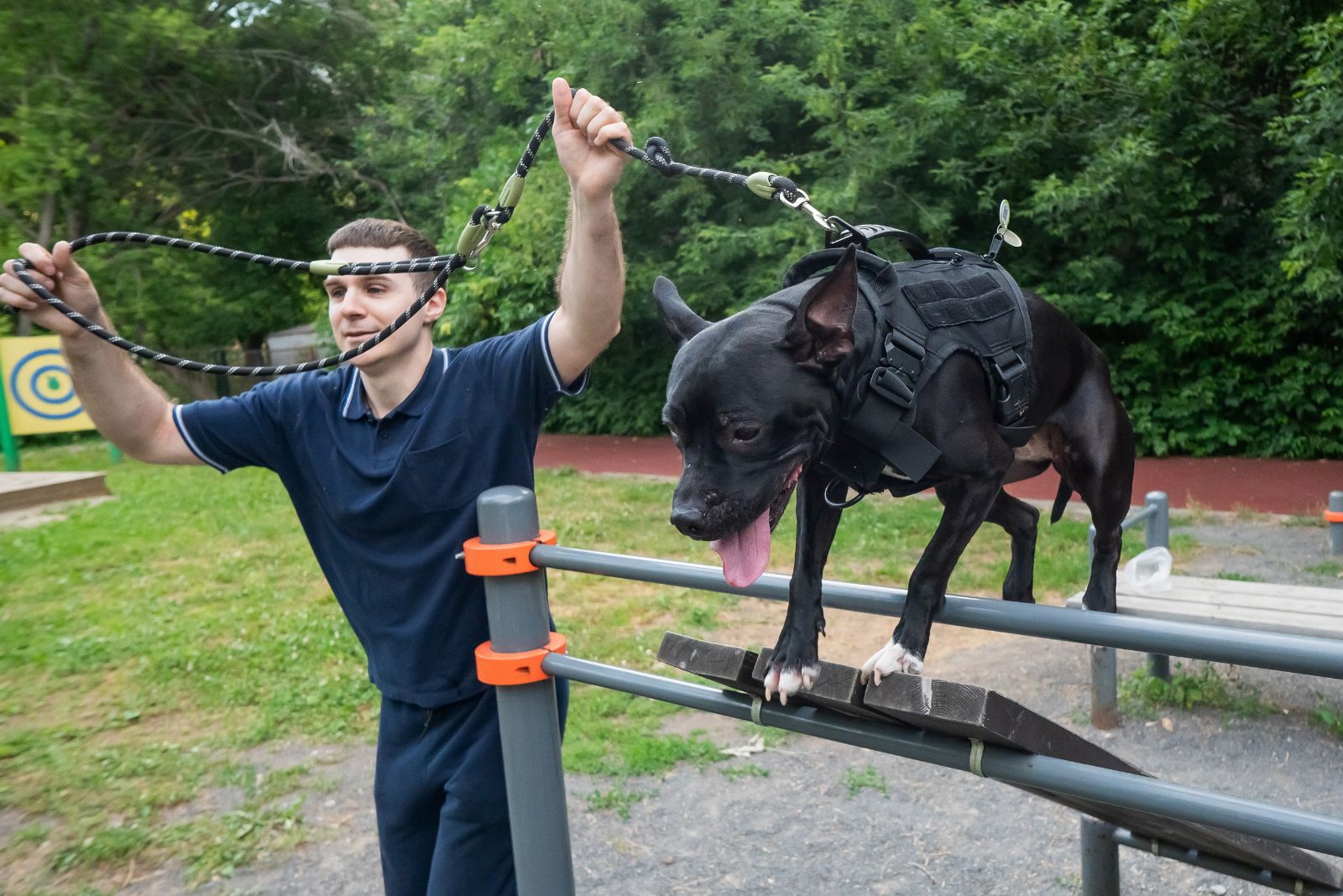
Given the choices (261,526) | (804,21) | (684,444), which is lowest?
(261,526)

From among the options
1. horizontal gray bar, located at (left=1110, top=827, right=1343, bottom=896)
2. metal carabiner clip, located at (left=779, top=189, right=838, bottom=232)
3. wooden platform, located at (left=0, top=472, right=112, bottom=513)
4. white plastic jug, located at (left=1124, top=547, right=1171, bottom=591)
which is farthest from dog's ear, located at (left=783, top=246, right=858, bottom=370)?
wooden platform, located at (left=0, top=472, right=112, bottom=513)

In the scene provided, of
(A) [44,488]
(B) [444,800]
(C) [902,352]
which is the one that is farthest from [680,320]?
(A) [44,488]

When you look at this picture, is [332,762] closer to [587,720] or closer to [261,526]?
[587,720]

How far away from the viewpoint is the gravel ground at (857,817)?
3510 mm

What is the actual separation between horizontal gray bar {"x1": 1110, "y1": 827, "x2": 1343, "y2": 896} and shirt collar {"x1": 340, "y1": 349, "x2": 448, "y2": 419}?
6.87 feet

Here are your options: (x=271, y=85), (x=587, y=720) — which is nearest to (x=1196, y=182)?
(x=587, y=720)

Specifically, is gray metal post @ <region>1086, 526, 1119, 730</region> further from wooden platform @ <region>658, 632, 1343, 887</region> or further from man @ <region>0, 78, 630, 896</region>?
man @ <region>0, 78, 630, 896</region>

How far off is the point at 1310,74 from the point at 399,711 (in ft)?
27.0

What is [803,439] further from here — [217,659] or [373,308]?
[217,659]

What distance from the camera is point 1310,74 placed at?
25.0 ft

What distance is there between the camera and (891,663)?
145cm

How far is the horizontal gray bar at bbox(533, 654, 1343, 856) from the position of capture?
46.8 inches

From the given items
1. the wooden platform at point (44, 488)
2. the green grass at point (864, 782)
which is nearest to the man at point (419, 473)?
the green grass at point (864, 782)

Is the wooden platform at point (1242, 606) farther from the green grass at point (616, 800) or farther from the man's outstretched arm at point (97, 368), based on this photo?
the man's outstretched arm at point (97, 368)
